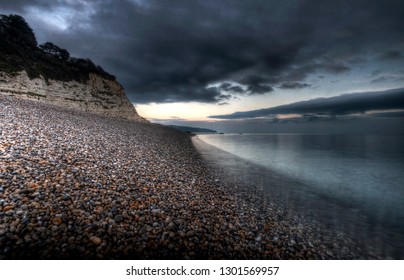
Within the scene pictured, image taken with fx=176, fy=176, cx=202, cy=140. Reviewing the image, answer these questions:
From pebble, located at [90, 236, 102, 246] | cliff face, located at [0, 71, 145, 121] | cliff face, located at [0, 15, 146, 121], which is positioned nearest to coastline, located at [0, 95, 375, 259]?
pebble, located at [90, 236, 102, 246]

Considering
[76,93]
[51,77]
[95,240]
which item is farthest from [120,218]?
[51,77]

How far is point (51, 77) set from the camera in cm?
3916

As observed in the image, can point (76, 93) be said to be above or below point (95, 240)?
above

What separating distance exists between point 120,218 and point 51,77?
49.1 meters

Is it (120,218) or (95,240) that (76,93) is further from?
(95,240)

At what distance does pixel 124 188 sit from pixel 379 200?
15343 mm

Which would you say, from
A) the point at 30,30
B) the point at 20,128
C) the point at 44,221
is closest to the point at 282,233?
the point at 44,221

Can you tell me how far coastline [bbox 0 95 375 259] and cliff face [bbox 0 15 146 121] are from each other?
32.9 meters

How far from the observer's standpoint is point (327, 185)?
1402cm

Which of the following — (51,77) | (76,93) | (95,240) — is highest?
(51,77)

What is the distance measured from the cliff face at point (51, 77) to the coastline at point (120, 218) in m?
32.9

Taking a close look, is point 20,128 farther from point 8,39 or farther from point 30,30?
Answer: point 30,30

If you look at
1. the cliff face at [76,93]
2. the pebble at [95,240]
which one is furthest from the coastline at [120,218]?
the cliff face at [76,93]

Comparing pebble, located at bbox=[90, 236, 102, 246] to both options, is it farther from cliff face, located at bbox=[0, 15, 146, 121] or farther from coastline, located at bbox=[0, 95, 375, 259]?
cliff face, located at bbox=[0, 15, 146, 121]
